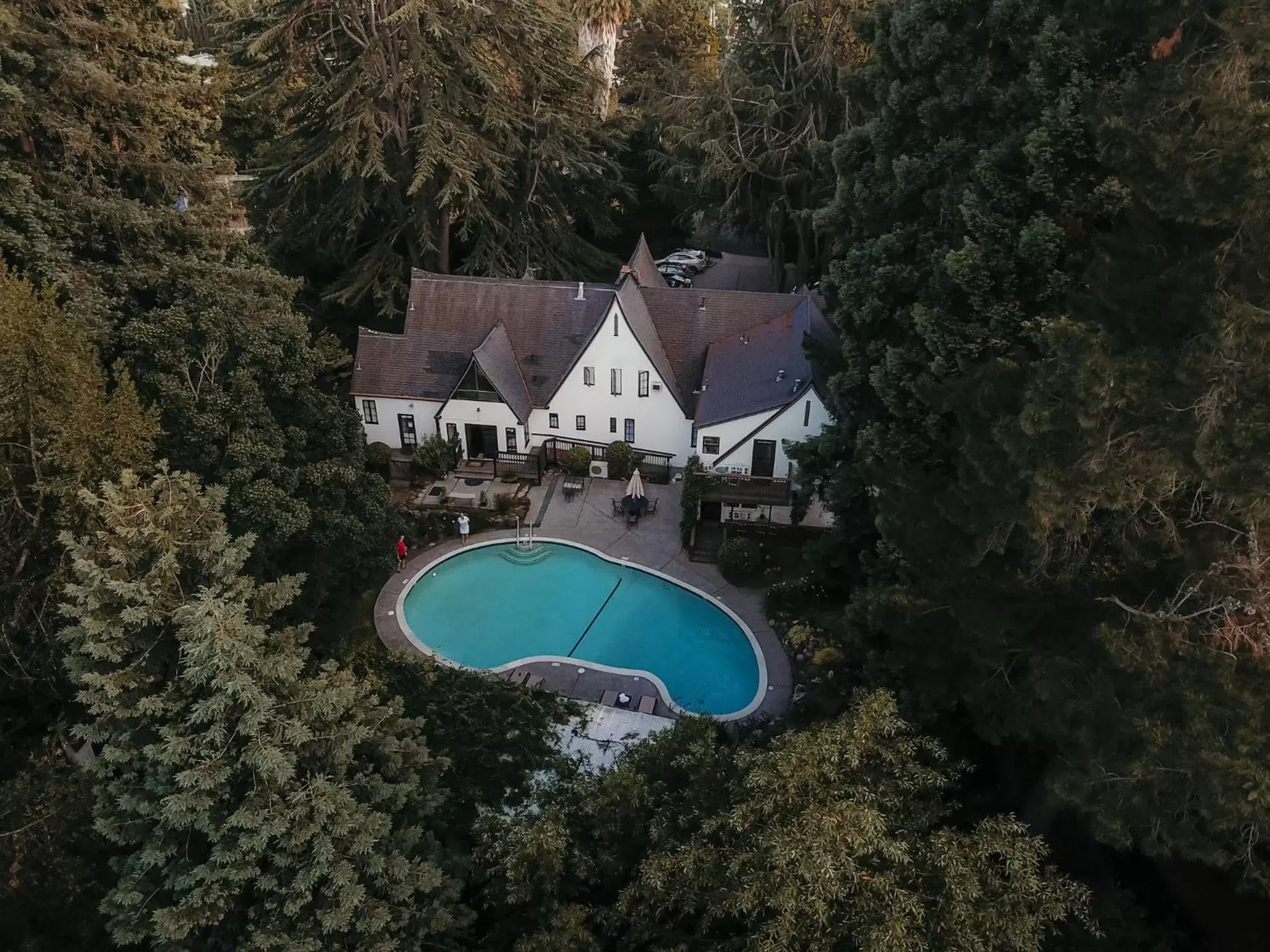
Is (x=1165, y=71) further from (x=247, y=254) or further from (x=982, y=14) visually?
(x=247, y=254)

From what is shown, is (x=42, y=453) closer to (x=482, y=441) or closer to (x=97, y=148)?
(x=97, y=148)

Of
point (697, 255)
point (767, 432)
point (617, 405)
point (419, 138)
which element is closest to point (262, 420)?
point (617, 405)

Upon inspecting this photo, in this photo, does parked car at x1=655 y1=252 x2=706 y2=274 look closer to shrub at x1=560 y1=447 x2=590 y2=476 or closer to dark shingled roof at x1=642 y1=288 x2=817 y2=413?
dark shingled roof at x1=642 y1=288 x2=817 y2=413

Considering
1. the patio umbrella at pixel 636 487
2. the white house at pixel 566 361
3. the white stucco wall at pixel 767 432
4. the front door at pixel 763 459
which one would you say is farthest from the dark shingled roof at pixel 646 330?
the patio umbrella at pixel 636 487

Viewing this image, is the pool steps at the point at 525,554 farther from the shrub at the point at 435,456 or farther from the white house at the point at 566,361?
the white house at the point at 566,361

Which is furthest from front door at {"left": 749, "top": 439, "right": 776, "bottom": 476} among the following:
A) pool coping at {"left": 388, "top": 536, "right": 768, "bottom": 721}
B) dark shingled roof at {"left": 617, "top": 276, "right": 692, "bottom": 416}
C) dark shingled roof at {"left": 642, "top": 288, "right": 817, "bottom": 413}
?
pool coping at {"left": 388, "top": 536, "right": 768, "bottom": 721}
